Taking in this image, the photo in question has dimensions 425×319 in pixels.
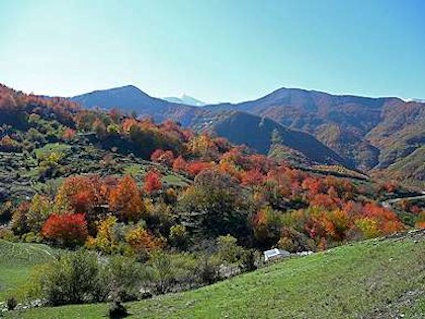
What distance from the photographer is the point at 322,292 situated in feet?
107

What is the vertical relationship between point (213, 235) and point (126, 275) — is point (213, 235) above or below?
below

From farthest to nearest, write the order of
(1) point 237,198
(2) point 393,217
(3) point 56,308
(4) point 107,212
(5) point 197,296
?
(2) point 393,217, (1) point 237,198, (4) point 107,212, (3) point 56,308, (5) point 197,296

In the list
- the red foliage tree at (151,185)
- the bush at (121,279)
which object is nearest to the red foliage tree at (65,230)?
the red foliage tree at (151,185)

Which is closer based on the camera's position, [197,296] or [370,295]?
[370,295]

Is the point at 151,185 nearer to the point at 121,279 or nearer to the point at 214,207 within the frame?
the point at 214,207

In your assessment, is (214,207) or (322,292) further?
(214,207)

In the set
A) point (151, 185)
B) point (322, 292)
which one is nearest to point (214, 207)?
point (151, 185)

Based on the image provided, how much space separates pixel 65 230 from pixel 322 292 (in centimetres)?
8734

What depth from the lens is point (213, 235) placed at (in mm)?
125188

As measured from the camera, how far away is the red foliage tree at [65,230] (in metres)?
109

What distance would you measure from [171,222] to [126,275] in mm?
74402

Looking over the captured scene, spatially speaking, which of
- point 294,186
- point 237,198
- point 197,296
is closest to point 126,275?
point 197,296

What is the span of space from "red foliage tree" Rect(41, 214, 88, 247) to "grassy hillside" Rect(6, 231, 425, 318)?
2636 inches

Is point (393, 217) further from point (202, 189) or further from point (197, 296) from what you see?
point (197, 296)
